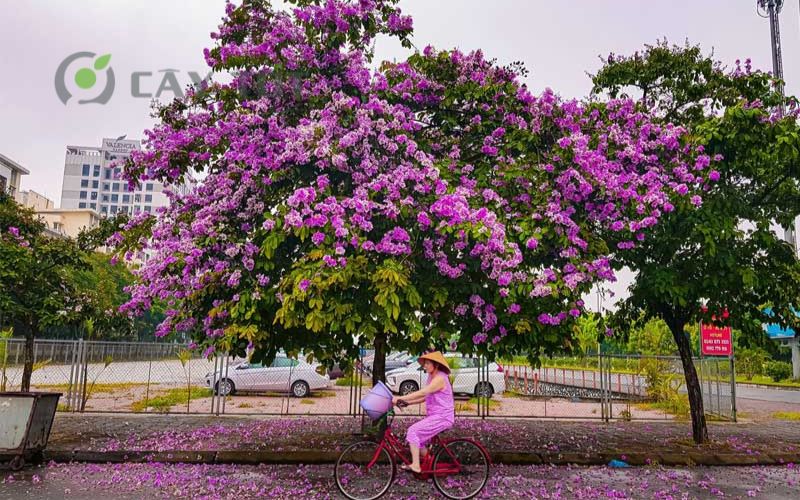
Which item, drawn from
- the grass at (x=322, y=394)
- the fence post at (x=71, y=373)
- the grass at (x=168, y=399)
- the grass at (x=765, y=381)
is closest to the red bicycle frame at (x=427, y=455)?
the grass at (x=168, y=399)

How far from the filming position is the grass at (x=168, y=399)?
14.8 metres

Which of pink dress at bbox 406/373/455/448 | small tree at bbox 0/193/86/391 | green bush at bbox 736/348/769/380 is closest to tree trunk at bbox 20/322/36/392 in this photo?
small tree at bbox 0/193/86/391

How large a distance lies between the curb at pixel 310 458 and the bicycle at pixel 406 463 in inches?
79.6

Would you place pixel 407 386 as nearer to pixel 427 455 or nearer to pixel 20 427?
pixel 427 455

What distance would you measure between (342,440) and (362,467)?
11.9ft

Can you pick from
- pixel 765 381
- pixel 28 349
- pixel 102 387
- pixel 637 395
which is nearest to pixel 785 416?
pixel 637 395

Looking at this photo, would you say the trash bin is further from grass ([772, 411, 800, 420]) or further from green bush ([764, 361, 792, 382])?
green bush ([764, 361, 792, 382])

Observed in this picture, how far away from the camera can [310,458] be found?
9.22 m

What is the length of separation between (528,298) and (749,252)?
4.32m

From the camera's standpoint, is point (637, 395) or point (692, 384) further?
point (637, 395)

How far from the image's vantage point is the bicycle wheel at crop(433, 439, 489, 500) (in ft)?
23.2

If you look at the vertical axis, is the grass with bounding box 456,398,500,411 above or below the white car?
below

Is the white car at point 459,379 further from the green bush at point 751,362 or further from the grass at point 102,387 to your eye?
the green bush at point 751,362

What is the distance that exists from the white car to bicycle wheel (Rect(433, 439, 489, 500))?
1042cm
